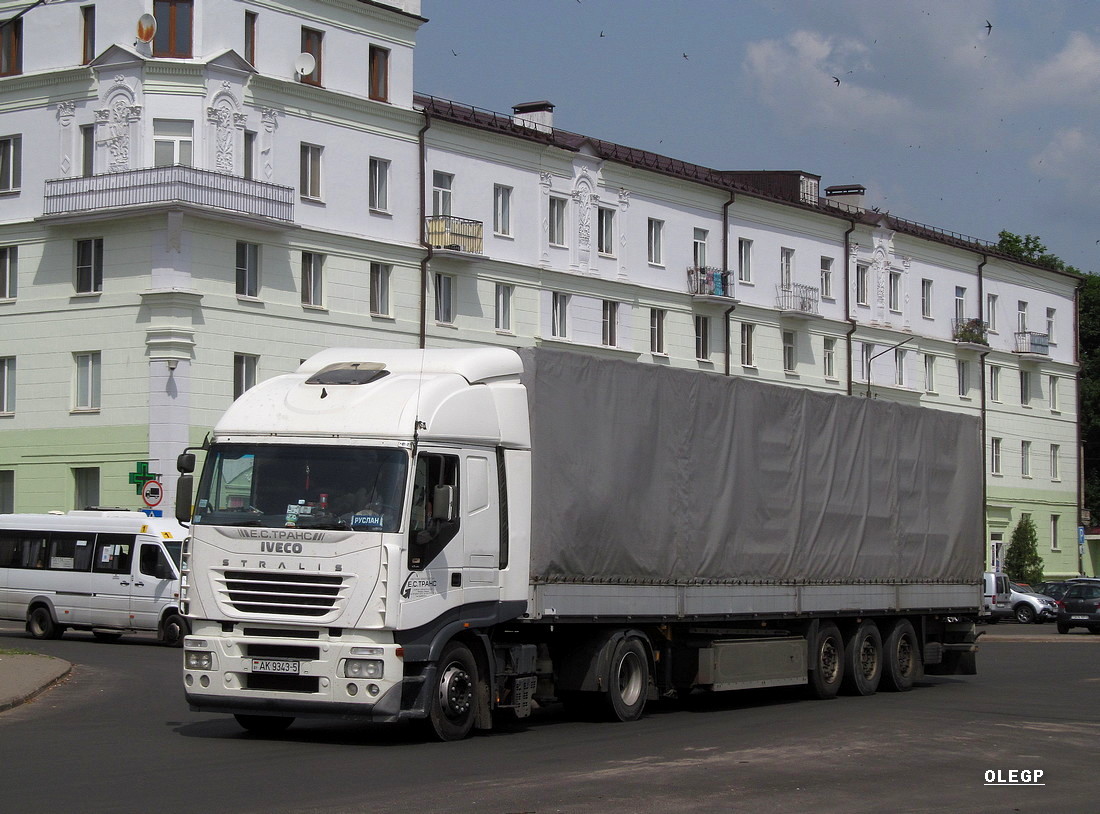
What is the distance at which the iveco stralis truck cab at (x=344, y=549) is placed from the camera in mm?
14352

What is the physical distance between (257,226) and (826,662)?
27278 millimetres

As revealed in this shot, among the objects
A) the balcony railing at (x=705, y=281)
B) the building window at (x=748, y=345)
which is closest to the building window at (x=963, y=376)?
the building window at (x=748, y=345)

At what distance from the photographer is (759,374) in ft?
206

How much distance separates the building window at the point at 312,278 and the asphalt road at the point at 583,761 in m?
26.0

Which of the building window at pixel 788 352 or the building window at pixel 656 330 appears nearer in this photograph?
the building window at pixel 656 330

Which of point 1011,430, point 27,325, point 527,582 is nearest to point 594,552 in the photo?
point 527,582

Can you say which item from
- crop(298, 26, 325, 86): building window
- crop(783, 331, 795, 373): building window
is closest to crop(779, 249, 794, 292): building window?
crop(783, 331, 795, 373): building window

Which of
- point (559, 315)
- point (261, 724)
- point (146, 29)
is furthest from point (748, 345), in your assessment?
point (261, 724)

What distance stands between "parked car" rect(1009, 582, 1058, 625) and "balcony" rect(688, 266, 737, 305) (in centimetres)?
1501

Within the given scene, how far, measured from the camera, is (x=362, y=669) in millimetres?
14289

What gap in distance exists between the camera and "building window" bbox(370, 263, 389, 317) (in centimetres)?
4828

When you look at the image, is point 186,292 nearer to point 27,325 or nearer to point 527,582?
point 27,325

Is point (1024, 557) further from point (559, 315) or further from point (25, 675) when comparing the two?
point (25, 675)

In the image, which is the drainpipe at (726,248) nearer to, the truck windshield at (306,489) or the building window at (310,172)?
the building window at (310,172)
